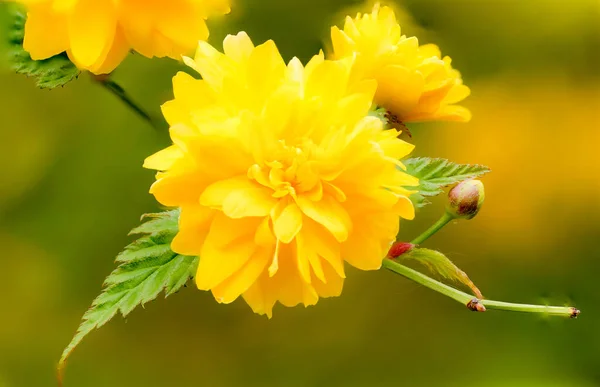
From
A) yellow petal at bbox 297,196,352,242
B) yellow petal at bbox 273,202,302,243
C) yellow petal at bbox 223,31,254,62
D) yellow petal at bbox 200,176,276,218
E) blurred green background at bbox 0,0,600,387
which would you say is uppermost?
yellow petal at bbox 223,31,254,62

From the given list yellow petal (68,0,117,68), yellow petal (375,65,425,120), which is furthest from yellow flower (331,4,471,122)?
yellow petal (68,0,117,68)

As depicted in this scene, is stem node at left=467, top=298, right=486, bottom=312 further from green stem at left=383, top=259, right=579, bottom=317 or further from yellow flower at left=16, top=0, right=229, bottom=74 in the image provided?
yellow flower at left=16, top=0, right=229, bottom=74

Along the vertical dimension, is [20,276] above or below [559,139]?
below

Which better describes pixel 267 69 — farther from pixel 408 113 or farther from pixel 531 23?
pixel 531 23

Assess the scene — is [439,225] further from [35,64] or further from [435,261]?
[35,64]

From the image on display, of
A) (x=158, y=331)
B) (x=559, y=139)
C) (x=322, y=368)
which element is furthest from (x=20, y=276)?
(x=559, y=139)

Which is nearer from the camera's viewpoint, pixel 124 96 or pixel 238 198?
pixel 238 198

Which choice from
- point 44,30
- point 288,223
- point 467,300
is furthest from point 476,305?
point 44,30
